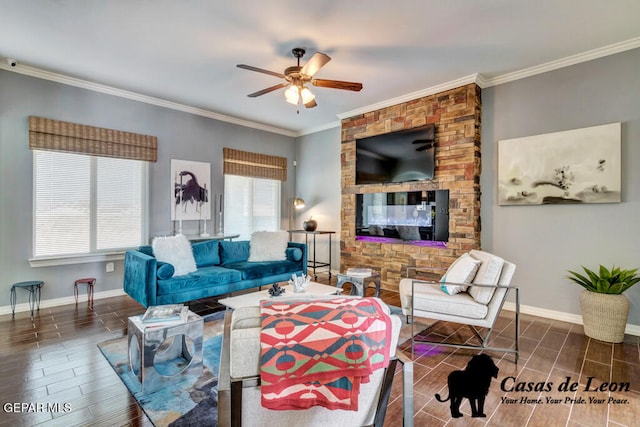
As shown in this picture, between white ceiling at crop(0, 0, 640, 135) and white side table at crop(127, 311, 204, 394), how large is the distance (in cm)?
250

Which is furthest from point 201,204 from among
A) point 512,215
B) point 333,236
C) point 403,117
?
point 512,215

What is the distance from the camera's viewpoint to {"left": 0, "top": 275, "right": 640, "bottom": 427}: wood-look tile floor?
1.79 meters

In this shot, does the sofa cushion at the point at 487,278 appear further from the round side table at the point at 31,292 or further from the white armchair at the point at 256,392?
the round side table at the point at 31,292

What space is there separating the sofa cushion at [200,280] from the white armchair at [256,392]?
7.70 feet

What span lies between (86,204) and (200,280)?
2.03 m

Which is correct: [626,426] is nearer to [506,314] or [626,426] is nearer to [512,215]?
[506,314]

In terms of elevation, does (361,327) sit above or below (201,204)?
below

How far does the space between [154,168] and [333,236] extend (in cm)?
325

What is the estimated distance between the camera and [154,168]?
15.1ft

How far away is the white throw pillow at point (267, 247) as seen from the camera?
444cm

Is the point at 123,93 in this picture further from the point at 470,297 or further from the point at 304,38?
the point at 470,297

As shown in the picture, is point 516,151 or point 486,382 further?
point 516,151

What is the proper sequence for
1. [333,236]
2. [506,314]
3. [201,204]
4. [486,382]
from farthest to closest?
[333,236] < [201,204] < [506,314] < [486,382]

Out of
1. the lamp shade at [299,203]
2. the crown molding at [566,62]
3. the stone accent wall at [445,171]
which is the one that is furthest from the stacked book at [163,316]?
the crown molding at [566,62]
